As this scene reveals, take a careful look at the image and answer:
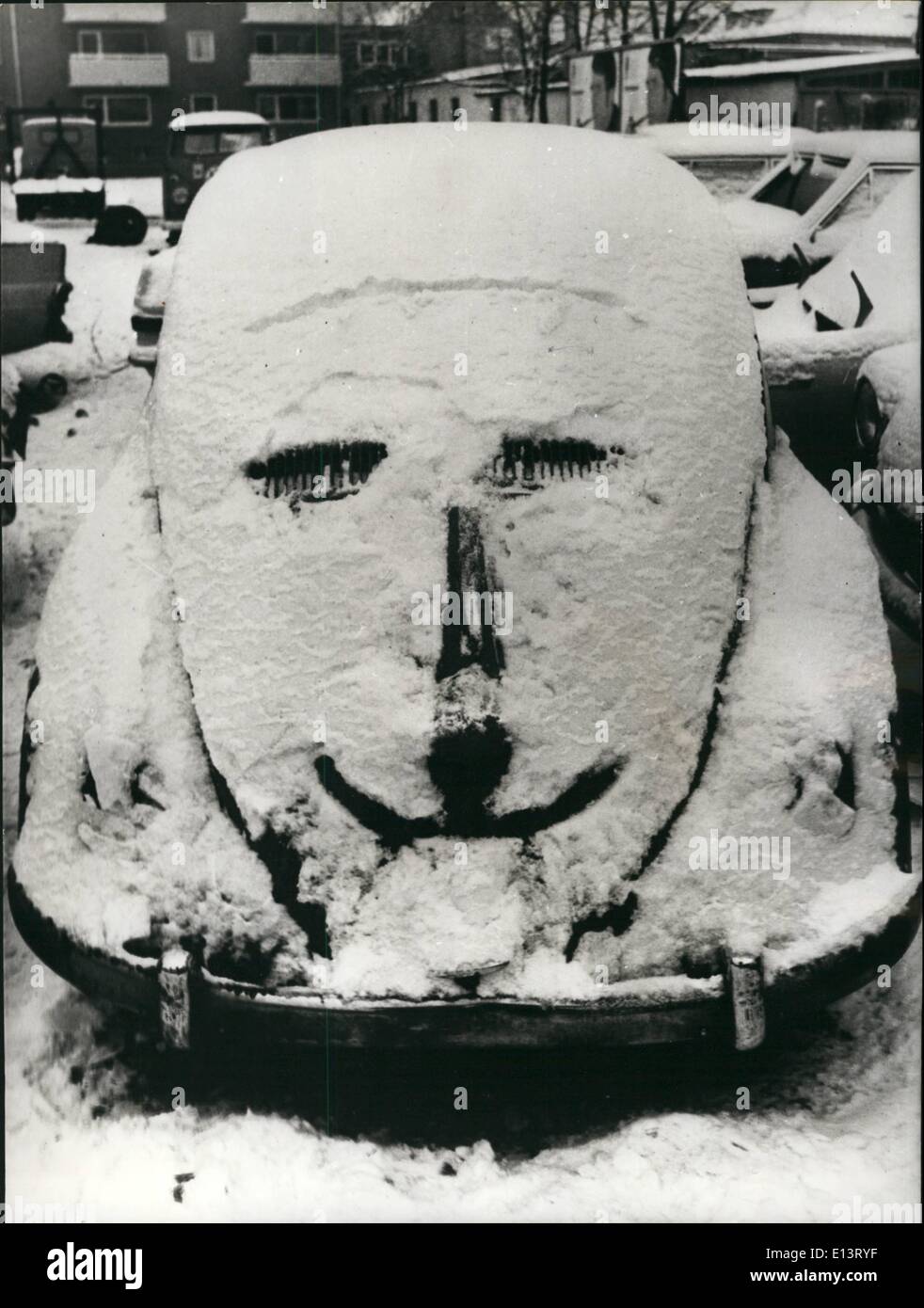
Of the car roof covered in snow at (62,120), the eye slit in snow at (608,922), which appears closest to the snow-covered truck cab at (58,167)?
the car roof covered in snow at (62,120)

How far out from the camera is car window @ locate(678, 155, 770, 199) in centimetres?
281

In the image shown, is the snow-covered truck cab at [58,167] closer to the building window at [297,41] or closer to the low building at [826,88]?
the building window at [297,41]

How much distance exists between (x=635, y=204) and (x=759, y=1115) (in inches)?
73.2

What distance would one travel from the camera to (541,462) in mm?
2312

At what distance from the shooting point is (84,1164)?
98.7 inches

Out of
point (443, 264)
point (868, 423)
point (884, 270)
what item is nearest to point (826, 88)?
point (884, 270)

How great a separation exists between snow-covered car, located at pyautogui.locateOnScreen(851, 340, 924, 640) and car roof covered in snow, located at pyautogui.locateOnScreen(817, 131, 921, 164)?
0.43 metres

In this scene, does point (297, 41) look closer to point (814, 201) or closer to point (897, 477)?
point (814, 201)

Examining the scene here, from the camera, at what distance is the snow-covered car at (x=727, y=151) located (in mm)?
2822

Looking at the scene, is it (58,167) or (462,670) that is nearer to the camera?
(462,670)

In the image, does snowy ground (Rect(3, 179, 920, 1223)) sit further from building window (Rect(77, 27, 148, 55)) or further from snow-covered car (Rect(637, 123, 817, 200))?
building window (Rect(77, 27, 148, 55))

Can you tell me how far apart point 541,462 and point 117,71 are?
145cm

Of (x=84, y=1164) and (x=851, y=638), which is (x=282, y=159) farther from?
(x=84, y=1164)

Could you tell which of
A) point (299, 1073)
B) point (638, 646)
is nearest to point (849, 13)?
point (638, 646)
